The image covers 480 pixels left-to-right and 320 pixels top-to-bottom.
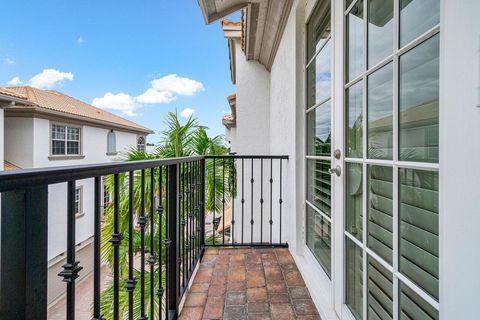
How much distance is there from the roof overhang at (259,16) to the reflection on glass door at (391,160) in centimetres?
159

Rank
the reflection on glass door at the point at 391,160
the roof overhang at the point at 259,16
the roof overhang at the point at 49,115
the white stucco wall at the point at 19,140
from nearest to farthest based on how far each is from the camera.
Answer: the reflection on glass door at the point at 391,160 < the roof overhang at the point at 259,16 < the roof overhang at the point at 49,115 < the white stucco wall at the point at 19,140

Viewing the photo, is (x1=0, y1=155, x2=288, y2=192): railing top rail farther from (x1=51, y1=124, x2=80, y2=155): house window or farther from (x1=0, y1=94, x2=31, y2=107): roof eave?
(x1=51, y1=124, x2=80, y2=155): house window

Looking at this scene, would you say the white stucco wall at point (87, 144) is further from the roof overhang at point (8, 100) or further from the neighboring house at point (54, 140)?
the roof overhang at point (8, 100)

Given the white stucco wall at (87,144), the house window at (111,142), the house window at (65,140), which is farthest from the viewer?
the house window at (111,142)

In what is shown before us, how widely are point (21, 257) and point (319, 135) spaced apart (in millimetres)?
1733

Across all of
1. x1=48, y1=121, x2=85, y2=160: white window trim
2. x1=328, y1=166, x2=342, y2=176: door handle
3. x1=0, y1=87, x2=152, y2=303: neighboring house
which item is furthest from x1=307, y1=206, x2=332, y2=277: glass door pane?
x1=48, y1=121, x2=85, y2=160: white window trim

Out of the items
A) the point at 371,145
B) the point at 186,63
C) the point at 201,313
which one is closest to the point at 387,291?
the point at 371,145

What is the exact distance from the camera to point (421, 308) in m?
0.78

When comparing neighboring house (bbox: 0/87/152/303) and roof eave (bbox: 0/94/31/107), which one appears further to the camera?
neighboring house (bbox: 0/87/152/303)

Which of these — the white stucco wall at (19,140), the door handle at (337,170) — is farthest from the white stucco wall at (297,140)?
the white stucco wall at (19,140)

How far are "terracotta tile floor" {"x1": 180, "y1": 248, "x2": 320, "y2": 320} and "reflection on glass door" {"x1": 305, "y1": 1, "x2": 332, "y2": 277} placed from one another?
28 centimetres

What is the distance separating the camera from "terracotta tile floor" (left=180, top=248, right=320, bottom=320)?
1577mm

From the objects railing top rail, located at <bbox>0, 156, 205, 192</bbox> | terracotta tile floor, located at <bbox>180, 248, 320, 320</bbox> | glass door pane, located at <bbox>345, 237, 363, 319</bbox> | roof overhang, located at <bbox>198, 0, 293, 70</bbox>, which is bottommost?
terracotta tile floor, located at <bbox>180, 248, 320, 320</bbox>

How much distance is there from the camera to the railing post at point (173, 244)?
1.48 m
